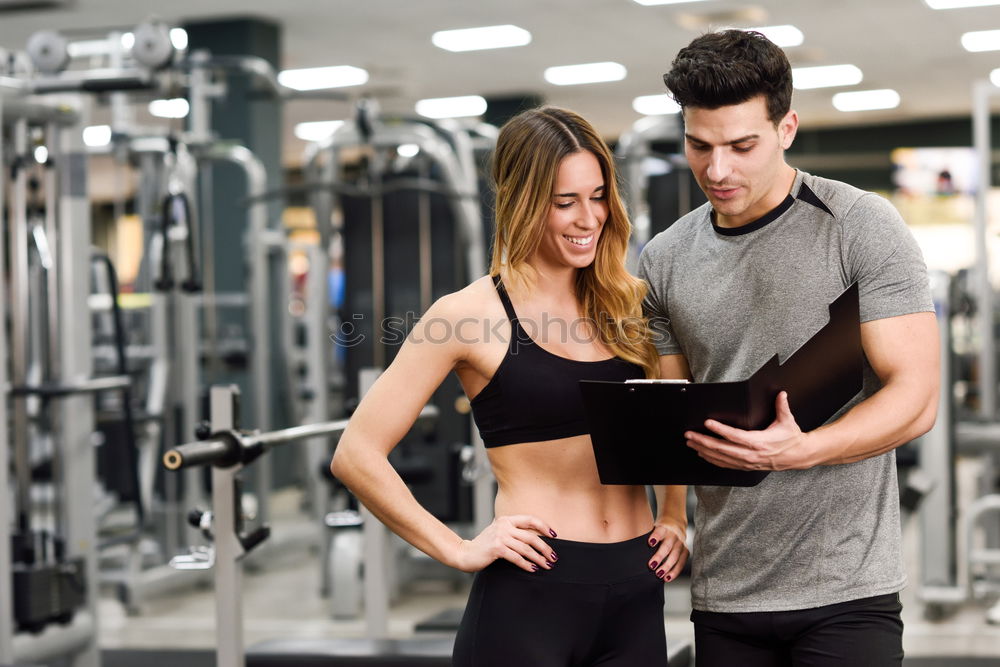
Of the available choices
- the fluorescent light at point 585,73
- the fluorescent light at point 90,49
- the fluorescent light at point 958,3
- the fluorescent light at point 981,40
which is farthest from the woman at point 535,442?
the fluorescent light at point 585,73

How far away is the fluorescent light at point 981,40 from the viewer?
830cm

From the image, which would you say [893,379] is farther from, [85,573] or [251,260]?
[251,260]

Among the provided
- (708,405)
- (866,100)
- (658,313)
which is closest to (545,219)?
(658,313)

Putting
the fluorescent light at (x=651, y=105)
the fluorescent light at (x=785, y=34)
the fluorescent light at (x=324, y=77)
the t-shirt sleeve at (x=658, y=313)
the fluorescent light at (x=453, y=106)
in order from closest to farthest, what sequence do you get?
the t-shirt sleeve at (x=658, y=313) < the fluorescent light at (x=785, y=34) < the fluorescent light at (x=324, y=77) < the fluorescent light at (x=651, y=105) < the fluorescent light at (x=453, y=106)

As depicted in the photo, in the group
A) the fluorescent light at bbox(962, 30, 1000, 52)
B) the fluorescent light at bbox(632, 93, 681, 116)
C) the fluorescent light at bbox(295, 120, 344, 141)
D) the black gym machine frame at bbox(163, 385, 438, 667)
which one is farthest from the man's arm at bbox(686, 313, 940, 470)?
the fluorescent light at bbox(295, 120, 344, 141)

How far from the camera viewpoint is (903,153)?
39.6 feet

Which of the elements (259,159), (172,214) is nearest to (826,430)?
(172,214)

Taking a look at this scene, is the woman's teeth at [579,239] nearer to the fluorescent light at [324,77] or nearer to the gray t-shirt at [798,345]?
the gray t-shirt at [798,345]

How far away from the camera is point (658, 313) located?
5.40 ft

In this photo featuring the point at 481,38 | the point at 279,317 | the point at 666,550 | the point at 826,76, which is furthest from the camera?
the point at 826,76

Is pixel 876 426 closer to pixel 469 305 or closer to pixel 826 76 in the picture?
pixel 469 305

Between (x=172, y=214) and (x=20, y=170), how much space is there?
1039 millimetres

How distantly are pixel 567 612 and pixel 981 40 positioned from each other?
27.4 ft

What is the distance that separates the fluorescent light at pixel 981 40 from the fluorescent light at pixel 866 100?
5.75 ft
